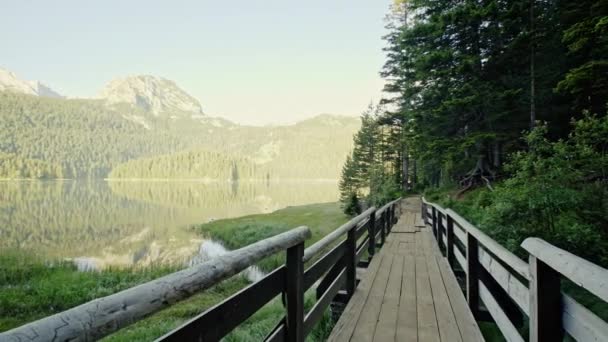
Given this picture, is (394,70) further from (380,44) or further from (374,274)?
(374,274)

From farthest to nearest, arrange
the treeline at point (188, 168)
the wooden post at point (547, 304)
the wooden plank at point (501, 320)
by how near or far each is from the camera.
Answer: the treeline at point (188, 168)
the wooden plank at point (501, 320)
the wooden post at point (547, 304)

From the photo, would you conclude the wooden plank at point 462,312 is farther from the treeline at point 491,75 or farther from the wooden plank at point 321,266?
the treeline at point 491,75

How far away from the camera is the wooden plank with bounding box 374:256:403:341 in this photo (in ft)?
10.7

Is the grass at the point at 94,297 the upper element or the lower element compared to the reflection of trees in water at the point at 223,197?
upper

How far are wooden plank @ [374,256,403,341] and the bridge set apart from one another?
0.01 metres

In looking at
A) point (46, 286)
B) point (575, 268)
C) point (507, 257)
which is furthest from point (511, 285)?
point (46, 286)

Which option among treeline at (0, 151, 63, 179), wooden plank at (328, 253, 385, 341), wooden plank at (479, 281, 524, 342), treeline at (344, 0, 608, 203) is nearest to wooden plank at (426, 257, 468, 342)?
wooden plank at (479, 281, 524, 342)

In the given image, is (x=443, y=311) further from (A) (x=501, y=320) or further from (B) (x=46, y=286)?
(B) (x=46, y=286)

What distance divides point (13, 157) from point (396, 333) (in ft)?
547

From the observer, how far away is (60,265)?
1580cm

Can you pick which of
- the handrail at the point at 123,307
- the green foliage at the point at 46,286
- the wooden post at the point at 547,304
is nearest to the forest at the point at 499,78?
the wooden post at the point at 547,304

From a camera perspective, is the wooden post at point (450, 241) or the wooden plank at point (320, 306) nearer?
the wooden plank at point (320, 306)

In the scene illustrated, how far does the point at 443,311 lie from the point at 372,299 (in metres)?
0.83

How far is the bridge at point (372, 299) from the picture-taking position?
3.28 feet
